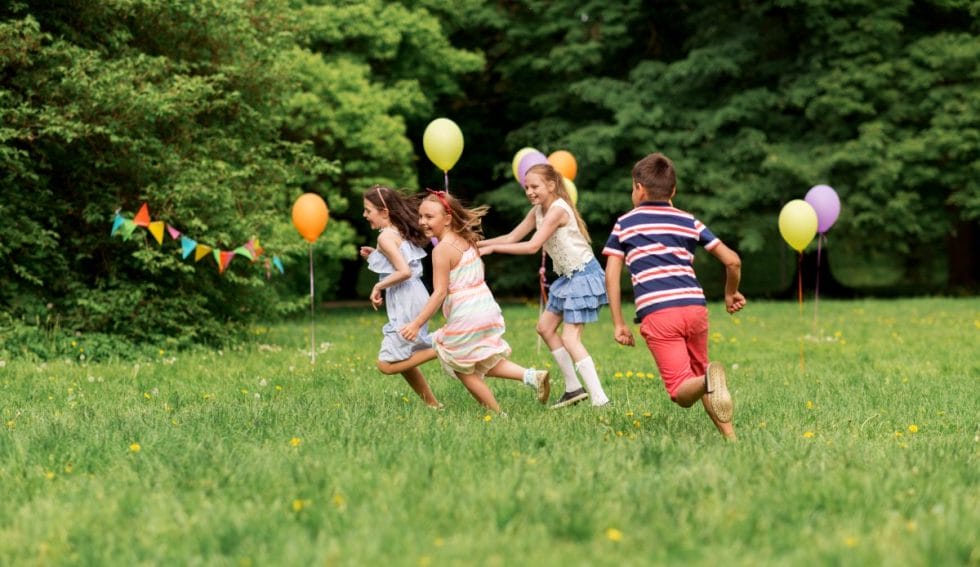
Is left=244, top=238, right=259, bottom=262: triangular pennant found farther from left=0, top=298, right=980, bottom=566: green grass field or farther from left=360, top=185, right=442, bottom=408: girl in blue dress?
left=360, top=185, right=442, bottom=408: girl in blue dress

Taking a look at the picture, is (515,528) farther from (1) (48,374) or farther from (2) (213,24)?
(2) (213,24)

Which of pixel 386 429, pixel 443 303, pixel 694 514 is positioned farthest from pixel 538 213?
pixel 694 514

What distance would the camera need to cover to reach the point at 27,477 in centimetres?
504

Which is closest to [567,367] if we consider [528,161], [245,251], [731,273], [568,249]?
[568,249]

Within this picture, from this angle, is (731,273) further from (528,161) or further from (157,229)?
(157,229)

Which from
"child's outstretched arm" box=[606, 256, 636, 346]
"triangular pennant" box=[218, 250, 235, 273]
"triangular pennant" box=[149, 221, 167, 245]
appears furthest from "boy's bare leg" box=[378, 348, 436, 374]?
"triangular pennant" box=[218, 250, 235, 273]

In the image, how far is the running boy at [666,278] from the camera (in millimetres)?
5973

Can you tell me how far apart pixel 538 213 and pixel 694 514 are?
4061 mm

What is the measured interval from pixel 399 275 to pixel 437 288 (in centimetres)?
67

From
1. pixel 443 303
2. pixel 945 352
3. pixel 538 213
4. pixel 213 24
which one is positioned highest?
pixel 213 24

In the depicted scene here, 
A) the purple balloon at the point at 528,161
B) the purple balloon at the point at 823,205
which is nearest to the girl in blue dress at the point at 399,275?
the purple balloon at the point at 528,161

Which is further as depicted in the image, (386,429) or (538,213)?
(538,213)

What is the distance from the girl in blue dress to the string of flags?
4338 millimetres

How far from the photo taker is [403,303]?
25.3ft
